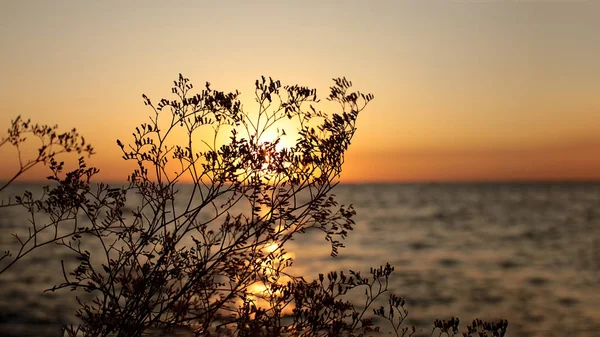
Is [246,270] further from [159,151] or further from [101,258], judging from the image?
[101,258]

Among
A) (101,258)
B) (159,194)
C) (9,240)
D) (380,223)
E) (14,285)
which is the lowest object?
(159,194)

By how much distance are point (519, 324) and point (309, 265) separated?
33.7ft

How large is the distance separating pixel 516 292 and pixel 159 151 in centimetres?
1768

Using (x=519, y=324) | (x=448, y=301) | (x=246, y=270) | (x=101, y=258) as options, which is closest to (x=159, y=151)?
(x=246, y=270)

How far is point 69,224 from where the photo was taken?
1940 inches

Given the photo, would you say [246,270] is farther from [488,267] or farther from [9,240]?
[9,240]

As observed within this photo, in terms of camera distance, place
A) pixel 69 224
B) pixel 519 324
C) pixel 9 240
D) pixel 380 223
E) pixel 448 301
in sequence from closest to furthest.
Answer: pixel 519 324, pixel 448 301, pixel 9 240, pixel 69 224, pixel 380 223

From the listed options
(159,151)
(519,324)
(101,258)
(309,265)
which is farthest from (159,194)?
(101,258)

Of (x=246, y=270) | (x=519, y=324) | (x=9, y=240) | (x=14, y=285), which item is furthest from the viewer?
(x=9, y=240)

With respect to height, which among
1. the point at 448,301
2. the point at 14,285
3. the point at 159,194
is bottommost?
the point at 159,194

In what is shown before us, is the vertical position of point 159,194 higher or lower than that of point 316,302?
higher

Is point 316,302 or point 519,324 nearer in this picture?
point 316,302

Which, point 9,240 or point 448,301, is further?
point 9,240

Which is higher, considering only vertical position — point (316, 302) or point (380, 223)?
point (380, 223)
